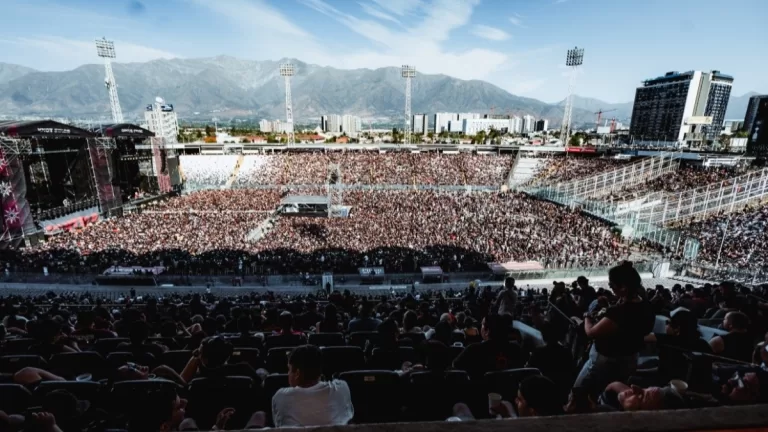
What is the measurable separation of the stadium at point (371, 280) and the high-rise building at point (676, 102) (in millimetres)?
103981

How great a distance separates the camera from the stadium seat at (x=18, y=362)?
Answer: 3746 millimetres

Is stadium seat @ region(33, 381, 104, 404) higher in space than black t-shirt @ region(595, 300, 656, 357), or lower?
lower

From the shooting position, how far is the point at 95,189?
98.4 feet

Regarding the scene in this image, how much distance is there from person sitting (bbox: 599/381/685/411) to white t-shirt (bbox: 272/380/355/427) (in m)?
1.90

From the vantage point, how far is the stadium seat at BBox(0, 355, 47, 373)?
3.75 metres

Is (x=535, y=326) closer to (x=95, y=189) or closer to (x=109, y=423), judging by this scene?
(x=109, y=423)

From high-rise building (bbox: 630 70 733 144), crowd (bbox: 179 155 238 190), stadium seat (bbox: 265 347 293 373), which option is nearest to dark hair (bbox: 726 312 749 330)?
stadium seat (bbox: 265 347 293 373)

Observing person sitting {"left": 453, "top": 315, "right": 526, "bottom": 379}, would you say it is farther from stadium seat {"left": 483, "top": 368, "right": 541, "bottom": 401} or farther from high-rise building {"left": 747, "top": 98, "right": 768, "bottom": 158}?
high-rise building {"left": 747, "top": 98, "right": 768, "bottom": 158}

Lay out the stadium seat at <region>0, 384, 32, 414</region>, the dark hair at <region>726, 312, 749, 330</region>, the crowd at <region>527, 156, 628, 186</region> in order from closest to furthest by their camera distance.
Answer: the stadium seat at <region>0, 384, 32, 414</region> → the dark hair at <region>726, 312, 749, 330</region> → the crowd at <region>527, 156, 628, 186</region>

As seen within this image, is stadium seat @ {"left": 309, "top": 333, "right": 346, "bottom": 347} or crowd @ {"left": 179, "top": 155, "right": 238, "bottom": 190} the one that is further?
crowd @ {"left": 179, "top": 155, "right": 238, "bottom": 190}

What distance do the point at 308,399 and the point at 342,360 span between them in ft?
5.26

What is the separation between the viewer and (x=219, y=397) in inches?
114

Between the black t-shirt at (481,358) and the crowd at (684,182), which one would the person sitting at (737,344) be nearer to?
the black t-shirt at (481,358)

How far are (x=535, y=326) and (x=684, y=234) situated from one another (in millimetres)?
22821
